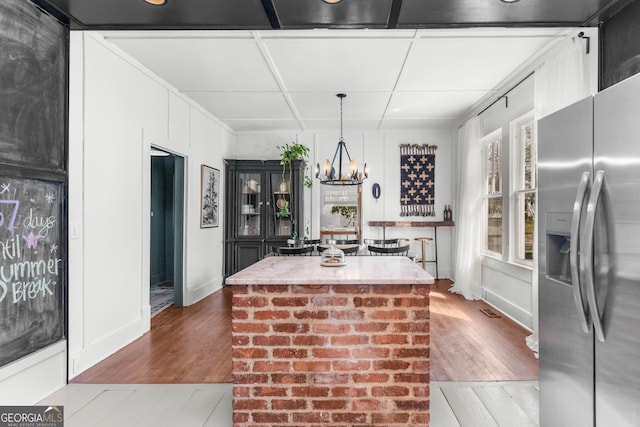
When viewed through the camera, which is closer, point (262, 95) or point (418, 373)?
point (418, 373)

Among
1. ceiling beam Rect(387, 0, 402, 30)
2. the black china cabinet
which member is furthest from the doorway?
ceiling beam Rect(387, 0, 402, 30)

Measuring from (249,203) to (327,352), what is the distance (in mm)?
4335

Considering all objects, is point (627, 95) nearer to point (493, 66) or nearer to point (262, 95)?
point (493, 66)

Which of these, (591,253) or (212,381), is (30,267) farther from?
(591,253)

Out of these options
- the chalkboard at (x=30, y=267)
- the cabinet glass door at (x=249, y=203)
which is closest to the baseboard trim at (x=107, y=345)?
the chalkboard at (x=30, y=267)

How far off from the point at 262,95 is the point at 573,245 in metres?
3.84

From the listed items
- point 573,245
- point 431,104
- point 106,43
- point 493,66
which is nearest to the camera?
point 573,245

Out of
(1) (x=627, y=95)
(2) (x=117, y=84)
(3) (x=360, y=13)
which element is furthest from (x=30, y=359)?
(1) (x=627, y=95)

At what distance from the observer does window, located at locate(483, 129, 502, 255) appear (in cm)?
489

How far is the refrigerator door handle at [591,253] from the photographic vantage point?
5.13 ft

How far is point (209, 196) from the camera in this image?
17.9 ft

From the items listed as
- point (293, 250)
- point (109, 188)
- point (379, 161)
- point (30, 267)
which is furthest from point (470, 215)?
point (30, 267)

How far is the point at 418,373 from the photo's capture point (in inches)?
81.3

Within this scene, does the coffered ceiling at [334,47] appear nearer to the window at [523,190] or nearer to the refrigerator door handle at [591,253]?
the window at [523,190]
